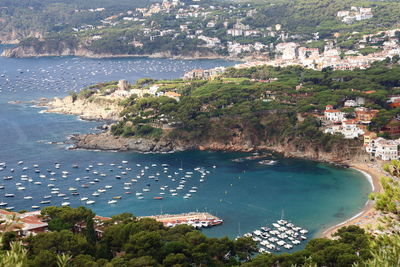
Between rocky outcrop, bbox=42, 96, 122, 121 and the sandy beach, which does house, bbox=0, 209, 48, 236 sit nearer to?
the sandy beach

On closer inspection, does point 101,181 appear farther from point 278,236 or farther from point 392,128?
point 392,128

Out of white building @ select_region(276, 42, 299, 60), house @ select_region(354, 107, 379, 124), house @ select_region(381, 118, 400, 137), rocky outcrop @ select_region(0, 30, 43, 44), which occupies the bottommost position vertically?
house @ select_region(381, 118, 400, 137)

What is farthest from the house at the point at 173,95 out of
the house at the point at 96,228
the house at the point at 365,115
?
the house at the point at 96,228

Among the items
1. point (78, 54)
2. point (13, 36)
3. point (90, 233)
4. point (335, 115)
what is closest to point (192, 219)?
point (90, 233)

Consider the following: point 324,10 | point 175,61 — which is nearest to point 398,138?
point 175,61

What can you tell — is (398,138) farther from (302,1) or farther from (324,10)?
(302,1)

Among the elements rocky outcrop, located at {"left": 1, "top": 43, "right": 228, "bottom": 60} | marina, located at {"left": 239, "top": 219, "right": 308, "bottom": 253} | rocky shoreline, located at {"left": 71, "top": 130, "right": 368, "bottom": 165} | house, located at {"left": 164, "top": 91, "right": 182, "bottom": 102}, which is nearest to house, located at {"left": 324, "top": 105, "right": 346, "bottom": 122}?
rocky shoreline, located at {"left": 71, "top": 130, "right": 368, "bottom": 165}

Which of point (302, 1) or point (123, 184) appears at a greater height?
point (302, 1)
